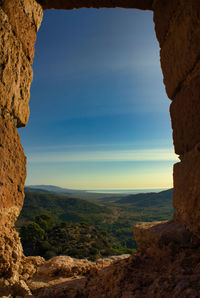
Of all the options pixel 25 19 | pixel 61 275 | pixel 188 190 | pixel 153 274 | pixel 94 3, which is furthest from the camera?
pixel 94 3

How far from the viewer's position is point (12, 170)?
2029mm

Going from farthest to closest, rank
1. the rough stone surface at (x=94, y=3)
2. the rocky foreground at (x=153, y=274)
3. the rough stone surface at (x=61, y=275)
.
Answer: the rough stone surface at (x=94, y=3) < the rough stone surface at (x=61, y=275) < the rocky foreground at (x=153, y=274)

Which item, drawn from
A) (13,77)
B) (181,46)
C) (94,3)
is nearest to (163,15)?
(181,46)

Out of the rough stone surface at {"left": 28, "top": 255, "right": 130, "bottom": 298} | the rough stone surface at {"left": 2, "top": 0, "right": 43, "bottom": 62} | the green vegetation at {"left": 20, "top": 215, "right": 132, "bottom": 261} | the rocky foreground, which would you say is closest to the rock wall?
the rough stone surface at {"left": 2, "top": 0, "right": 43, "bottom": 62}

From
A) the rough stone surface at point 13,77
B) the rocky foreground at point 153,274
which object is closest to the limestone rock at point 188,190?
the rocky foreground at point 153,274

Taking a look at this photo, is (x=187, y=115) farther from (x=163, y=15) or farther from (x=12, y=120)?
(x=12, y=120)

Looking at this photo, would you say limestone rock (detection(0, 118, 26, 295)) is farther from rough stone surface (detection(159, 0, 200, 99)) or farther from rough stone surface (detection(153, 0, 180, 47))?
rough stone surface (detection(153, 0, 180, 47))

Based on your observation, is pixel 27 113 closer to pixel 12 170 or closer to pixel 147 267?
pixel 12 170

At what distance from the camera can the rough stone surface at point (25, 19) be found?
2.16 m

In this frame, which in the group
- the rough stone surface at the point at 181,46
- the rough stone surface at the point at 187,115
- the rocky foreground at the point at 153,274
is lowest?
the rocky foreground at the point at 153,274

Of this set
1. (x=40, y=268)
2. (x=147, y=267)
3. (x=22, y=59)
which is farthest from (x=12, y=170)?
(x=40, y=268)

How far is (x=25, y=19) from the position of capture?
7.95ft

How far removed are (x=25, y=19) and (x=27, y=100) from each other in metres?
1.03

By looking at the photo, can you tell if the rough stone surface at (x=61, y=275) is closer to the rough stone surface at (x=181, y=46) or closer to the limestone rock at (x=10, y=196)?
the limestone rock at (x=10, y=196)
